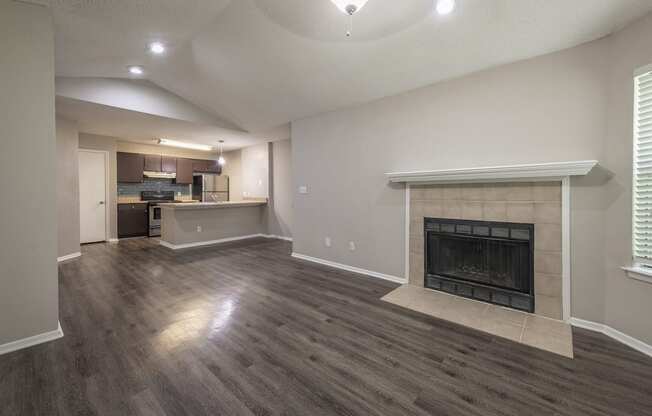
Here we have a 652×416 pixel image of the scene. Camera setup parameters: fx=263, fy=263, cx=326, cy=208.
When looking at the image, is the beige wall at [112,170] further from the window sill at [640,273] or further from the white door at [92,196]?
the window sill at [640,273]

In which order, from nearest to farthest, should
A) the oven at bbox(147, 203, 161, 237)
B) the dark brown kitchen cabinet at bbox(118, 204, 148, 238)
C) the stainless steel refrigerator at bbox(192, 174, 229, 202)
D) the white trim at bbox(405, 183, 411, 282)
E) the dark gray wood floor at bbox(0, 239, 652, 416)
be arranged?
the dark gray wood floor at bbox(0, 239, 652, 416)
the white trim at bbox(405, 183, 411, 282)
the dark brown kitchen cabinet at bbox(118, 204, 148, 238)
the oven at bbox(147, 203, 161, 237)
the stainless steel refrigerator at bbox(192, 174, 229, 202)

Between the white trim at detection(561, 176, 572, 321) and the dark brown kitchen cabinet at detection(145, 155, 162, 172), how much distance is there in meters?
8.32

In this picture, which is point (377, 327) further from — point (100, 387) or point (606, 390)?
point (100, 387)

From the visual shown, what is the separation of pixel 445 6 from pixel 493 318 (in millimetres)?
2792

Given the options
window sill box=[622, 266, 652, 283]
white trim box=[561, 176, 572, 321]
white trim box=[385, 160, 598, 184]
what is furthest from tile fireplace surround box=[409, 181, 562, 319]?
window sill box=[622, 266, 652, 283]

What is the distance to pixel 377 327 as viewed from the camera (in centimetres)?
238

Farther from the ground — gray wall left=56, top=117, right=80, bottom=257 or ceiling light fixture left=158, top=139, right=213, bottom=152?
ceiling light fixture left=158, top=139, right=213, bottom=152

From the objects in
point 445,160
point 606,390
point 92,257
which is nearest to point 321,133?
point 445,160

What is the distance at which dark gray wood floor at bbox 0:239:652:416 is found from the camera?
1.51 m

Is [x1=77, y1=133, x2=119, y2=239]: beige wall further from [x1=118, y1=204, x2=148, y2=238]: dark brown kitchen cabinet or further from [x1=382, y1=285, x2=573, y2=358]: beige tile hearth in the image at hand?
[x1=382, y1=285, x2=573, y2=358]: beige tile hearth

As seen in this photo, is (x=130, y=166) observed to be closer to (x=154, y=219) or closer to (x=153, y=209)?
(x=153, y=209)

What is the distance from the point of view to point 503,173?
2568mm

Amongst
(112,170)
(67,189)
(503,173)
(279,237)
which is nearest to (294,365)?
(503,173)

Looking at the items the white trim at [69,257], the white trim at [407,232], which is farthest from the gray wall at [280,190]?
the white trim at [69,257]
